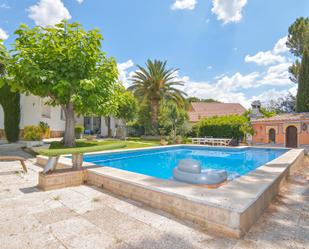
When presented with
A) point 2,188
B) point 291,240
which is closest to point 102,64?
point 2,188

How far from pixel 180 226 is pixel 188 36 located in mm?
14948

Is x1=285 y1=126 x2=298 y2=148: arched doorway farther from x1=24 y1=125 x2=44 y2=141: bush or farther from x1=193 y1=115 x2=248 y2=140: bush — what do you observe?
x1=24 y1=125 x2=44 y2=141: bush

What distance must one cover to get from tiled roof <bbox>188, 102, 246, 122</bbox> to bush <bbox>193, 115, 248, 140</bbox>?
1045 cm

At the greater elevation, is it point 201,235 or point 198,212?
point 198,212

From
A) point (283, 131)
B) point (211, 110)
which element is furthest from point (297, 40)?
point (283, 131)

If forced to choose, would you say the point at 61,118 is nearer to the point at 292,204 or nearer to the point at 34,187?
the point at 34,187

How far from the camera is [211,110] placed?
35.2m

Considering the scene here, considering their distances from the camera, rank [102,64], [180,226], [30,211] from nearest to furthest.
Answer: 1. [180,226]
2. [30,211]
3. [102,64]

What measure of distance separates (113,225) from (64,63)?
984cm

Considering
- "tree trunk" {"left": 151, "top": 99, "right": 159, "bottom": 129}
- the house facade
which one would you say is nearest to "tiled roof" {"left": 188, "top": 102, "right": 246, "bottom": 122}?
"tree trunk" {"left": 151, "top": 99, "right": 159, "bottom": 129}

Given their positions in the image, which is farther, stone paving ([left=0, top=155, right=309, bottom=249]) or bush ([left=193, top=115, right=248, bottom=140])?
bush ([left=193, top=115, right=248, bottom=140])

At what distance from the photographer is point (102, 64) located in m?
11.4

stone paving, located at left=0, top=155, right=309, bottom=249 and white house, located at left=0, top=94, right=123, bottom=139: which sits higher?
white house, located at left=0, top=94, right=123, bottom=139

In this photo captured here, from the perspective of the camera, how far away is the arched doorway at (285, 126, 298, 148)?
58.7ft
